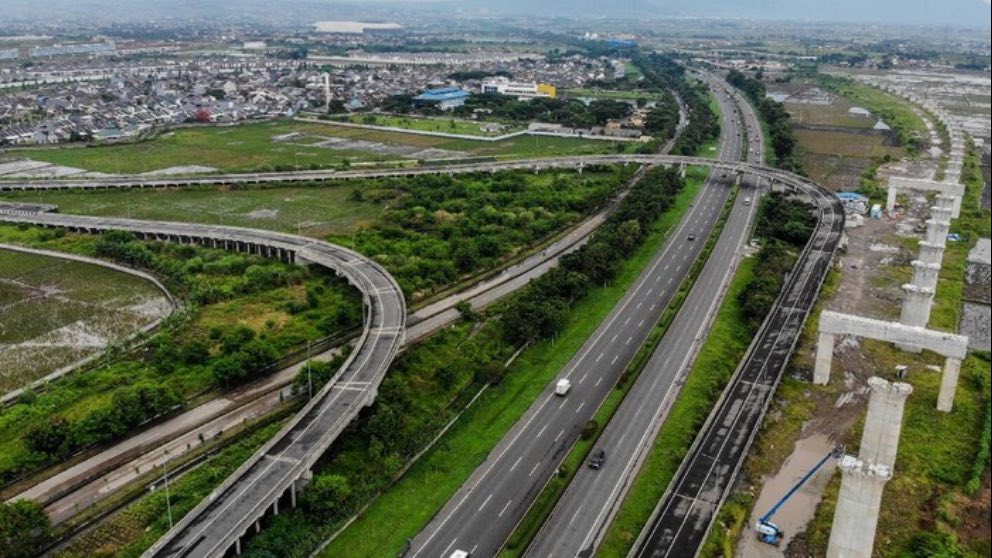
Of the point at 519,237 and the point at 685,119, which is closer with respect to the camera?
the point at 519,237

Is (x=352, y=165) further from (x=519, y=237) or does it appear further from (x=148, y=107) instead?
(x=148, y=107)

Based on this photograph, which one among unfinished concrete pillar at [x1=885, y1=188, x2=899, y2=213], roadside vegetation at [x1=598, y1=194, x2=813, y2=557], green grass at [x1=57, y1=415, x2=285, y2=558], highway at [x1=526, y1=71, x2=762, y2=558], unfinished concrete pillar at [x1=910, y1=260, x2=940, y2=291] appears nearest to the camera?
green grass at [x1=57, y1=415, x2=285, y2=558]

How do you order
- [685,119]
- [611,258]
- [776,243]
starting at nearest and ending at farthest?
[611,258]
[776,243]
[685,119]

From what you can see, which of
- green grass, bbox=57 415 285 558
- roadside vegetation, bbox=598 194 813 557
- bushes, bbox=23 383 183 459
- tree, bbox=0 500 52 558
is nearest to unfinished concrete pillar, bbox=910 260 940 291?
roadside vegetation, bbox=598 194 813 557

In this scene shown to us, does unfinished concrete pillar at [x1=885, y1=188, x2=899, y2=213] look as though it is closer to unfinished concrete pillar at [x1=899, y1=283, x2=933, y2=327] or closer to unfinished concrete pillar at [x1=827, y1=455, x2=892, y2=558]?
unfinished concrete pillar at [x1=899, y1=283, x2=933, y2=327]

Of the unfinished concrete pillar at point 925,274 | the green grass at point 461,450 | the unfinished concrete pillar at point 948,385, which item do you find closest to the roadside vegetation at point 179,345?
the green grass at point 461,450

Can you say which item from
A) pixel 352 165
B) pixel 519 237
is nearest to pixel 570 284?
pixel 519 237
